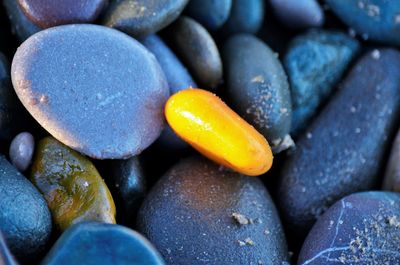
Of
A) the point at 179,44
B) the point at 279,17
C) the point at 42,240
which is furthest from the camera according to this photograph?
the point at 279,17

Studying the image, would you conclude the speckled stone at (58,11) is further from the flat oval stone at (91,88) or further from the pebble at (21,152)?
the pebble at (21,152)

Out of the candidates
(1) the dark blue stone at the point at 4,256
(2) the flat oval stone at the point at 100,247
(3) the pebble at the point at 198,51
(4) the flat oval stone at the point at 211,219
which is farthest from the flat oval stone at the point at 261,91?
(1) the dark blue stone at the point at 4,256

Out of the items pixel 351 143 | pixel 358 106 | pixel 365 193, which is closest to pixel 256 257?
pixel 365 193

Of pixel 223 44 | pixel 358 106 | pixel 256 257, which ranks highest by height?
pixel 223 44

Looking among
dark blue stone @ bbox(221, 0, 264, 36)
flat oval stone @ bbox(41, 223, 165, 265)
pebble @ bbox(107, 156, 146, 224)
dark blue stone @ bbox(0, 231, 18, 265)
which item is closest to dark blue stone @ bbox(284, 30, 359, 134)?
dark blue stone @ bbox(221, 0, 264, 36)

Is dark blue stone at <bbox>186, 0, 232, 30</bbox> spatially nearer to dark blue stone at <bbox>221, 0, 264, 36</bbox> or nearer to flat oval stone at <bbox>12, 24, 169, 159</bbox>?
dark blue stone at <bbox>221, 0, 264, 36</bbox>

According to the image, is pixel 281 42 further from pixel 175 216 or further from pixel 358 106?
pixel 175 216

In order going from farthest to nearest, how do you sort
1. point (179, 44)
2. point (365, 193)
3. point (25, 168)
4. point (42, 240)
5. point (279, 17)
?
point (279, 17) < point (179, 44) < point (365, 193) < point (25, 168) < point (42, 240)
